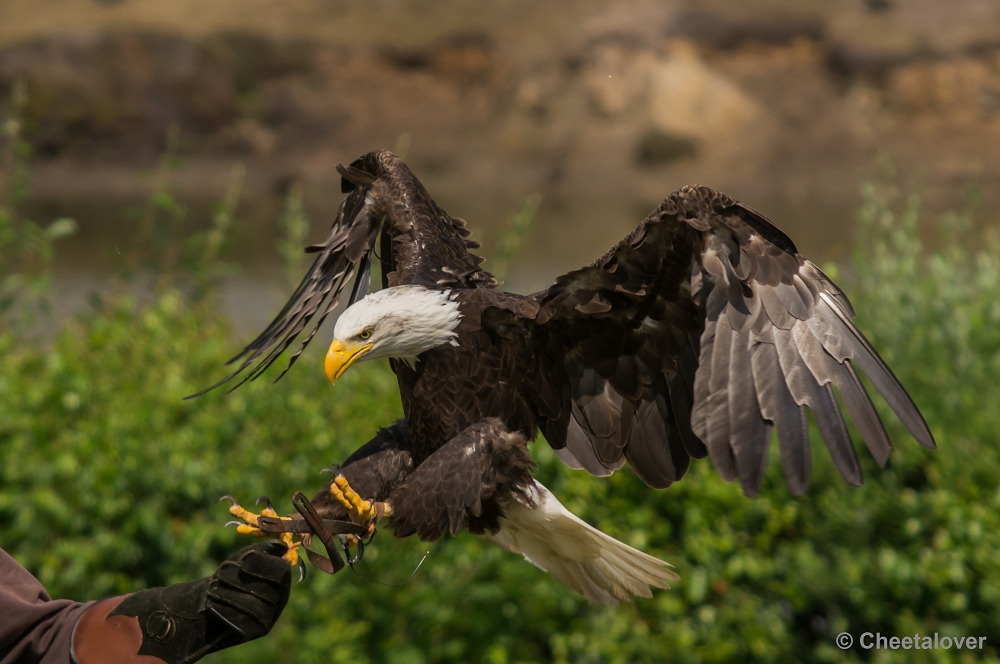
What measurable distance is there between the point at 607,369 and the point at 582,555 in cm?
61

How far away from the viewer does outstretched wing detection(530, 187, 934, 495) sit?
1.92 m

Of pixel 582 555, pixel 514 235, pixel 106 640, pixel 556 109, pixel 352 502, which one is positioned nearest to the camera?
pixel 106 640

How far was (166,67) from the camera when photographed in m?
14.6

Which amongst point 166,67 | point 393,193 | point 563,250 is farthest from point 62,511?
point 166,67

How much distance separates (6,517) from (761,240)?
2.83m

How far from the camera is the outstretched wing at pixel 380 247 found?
2400mm

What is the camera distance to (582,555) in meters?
2.55

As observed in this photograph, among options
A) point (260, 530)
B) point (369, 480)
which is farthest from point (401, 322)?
point (260, 530)

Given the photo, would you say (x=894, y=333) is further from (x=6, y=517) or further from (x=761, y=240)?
(x=6, y=517)

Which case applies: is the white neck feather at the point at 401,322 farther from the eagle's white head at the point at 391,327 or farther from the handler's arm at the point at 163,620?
the handler's arm at the point at 163,620

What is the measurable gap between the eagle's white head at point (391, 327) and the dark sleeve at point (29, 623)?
672mm

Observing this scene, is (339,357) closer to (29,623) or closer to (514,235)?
(29,623)

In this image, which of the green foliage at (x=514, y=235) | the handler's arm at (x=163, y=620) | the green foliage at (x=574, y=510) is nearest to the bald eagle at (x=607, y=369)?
the handler's arm at (x=163, y=620)

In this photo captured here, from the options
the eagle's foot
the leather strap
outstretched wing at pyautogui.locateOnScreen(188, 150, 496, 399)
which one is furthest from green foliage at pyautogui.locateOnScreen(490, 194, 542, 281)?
the leather strap
